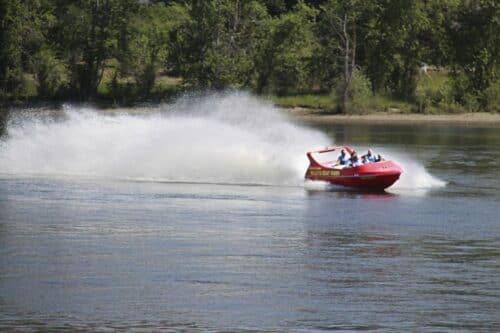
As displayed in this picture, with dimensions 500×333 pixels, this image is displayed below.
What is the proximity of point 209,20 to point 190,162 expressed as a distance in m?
49.6

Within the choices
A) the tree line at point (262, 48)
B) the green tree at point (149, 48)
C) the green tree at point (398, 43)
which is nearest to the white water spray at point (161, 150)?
the tree line at point (262, 48)

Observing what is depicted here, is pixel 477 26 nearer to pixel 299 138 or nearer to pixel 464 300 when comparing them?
pixel 299 138

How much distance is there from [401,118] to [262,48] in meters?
11.5

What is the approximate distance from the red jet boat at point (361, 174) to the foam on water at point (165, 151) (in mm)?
1528

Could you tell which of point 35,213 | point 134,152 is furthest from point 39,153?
point 35,213

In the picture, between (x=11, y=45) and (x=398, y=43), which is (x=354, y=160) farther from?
(x=11, y=45)

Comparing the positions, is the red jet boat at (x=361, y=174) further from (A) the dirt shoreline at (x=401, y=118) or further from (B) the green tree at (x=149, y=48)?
(B) the green tree at (x=149, y=48)

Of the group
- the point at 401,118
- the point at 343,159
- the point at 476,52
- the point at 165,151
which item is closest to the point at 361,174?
the point at 343,159

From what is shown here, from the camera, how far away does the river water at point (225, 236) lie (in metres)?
24.1

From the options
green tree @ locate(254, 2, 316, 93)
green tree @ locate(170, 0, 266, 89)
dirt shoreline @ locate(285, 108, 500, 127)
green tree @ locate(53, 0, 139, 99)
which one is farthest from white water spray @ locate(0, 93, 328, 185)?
green tree @ locate(53, 0, 139, 99)

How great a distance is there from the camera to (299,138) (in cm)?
5281

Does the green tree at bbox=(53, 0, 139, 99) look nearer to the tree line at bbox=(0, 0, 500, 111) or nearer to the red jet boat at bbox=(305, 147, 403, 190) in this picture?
the tree line at bbox=(0, 0, 500, 111)

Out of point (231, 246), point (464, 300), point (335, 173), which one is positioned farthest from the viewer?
point (335, 173)

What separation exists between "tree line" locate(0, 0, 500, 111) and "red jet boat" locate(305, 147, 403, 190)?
4981 cm
